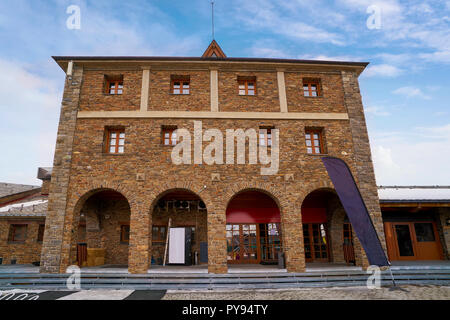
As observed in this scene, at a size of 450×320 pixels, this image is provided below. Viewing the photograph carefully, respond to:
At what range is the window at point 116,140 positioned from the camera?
413 inches

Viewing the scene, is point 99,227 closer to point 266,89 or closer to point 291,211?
point 291,211

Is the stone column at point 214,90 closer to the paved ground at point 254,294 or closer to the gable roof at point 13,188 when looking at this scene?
the paved ground at point 254,294

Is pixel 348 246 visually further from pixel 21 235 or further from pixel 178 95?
pixel 21 235

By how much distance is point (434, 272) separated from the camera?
845 centimetres

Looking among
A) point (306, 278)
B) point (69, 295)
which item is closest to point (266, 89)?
point (306, 278)

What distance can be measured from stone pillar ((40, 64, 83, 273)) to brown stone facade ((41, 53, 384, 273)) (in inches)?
1.5

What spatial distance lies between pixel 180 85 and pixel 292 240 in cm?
834

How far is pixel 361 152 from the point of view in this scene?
10578mm

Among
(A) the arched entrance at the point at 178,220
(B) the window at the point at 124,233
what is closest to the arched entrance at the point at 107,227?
(B) the window at the point at 124,233

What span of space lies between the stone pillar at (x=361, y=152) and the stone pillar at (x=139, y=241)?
27.6 feet

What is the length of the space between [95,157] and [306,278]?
930 cm

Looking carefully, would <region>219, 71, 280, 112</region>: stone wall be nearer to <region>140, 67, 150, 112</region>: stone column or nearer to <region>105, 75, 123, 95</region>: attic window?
<region>140, 67, 150, 112</region>: stone column

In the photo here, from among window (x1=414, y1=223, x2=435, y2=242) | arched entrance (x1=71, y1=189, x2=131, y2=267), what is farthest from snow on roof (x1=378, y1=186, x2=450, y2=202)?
arched entrance (x1=71, y1=189, x2=131, y2=267)

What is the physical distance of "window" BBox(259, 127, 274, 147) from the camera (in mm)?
10552
